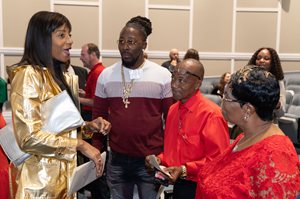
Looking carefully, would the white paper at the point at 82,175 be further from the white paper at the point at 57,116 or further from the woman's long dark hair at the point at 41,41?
the woman's long dark hair at the point at 41,41

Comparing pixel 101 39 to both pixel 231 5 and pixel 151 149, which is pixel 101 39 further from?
pixel 151 149

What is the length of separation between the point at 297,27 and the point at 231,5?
1809mm

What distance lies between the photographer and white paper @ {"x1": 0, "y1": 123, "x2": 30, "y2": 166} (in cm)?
176

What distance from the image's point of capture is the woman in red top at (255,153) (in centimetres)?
138

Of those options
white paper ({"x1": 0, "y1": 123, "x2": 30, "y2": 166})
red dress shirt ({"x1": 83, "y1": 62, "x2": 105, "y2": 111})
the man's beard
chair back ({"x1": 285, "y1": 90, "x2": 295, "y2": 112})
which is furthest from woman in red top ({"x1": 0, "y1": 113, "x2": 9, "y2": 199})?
chair back ({"x1": 285, "y1": 90, "x2": 295, "y2": 112})

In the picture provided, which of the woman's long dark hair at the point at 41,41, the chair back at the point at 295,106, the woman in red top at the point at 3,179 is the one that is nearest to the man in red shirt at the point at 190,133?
the woman's long dark hair at the point at 41,41

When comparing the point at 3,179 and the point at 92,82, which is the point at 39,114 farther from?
the point at 92,82

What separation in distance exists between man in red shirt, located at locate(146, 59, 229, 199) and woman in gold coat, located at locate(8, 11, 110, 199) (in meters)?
0.50

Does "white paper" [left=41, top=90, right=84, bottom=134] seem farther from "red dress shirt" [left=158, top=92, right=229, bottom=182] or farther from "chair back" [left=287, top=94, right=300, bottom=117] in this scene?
"chair back" [left=287, top=94, right=300, bottom=117]

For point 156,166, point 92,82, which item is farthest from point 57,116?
point 92,82

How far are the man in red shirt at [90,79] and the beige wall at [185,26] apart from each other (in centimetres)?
315

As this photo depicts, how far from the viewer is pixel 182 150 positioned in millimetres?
2156

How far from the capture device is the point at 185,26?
9.01 m

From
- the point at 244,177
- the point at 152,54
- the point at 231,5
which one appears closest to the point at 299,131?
the point at 244,177
